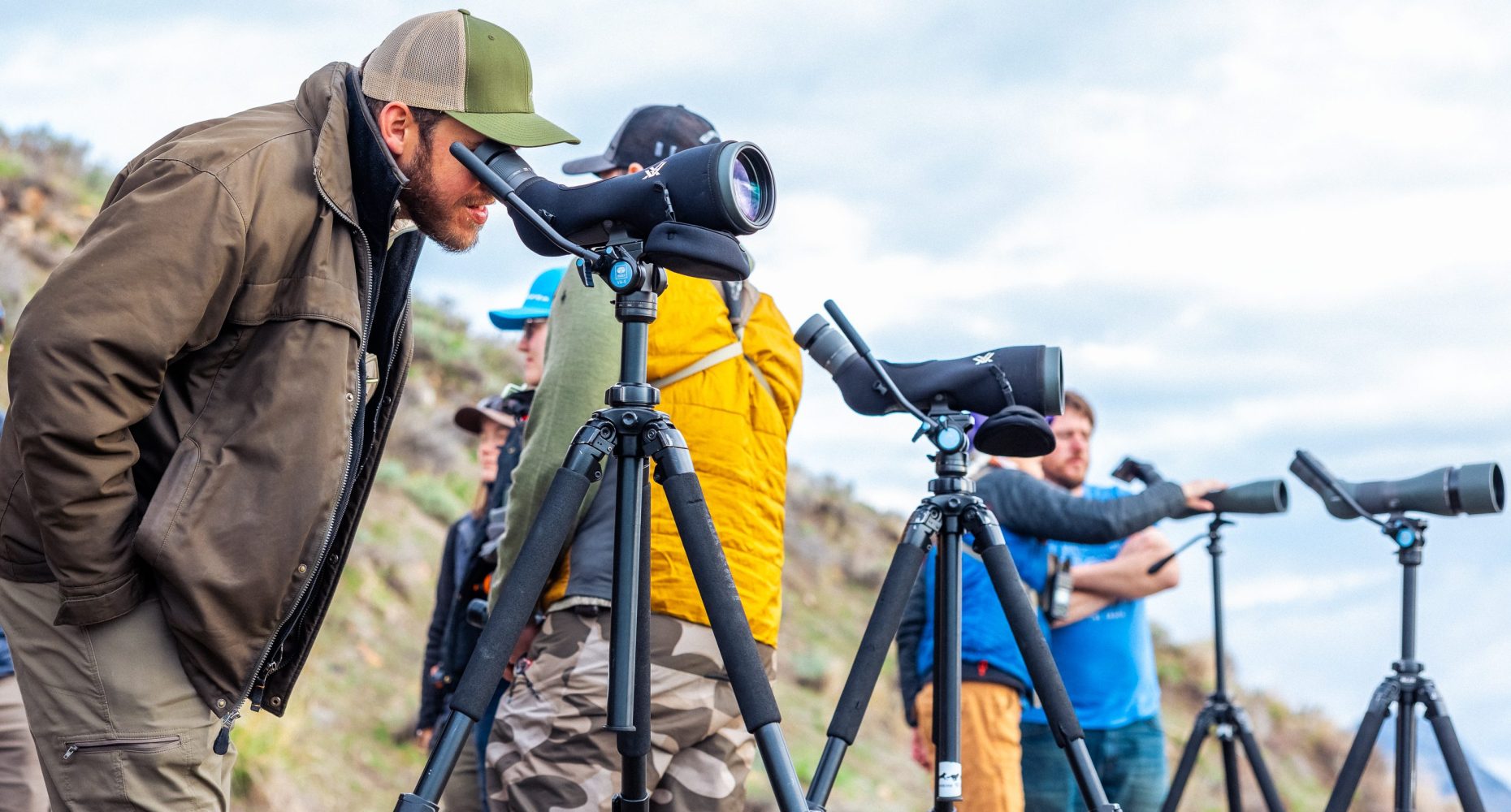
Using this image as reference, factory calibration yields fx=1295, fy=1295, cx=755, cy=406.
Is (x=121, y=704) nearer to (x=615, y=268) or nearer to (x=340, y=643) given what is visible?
(x=615, y=268)

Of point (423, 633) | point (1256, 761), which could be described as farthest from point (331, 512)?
point (423, 633)

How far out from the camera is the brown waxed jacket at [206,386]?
6.32 feet

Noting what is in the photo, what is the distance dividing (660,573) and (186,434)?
1030mm

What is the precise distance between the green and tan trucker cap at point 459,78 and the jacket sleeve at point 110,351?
42cm

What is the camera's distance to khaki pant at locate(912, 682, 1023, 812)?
367 centimetres

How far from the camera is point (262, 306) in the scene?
2.11m

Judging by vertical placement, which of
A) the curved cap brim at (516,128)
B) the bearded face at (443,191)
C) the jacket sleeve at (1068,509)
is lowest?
the jacket sleeve at (1068,509)

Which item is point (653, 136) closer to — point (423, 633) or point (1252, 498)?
point (1252, 498)

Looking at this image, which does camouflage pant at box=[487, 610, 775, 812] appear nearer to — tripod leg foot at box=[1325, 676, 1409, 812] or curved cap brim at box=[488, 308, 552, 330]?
curved cap brim at box=[488, 308, 552, 330]

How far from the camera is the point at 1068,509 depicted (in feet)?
12.7

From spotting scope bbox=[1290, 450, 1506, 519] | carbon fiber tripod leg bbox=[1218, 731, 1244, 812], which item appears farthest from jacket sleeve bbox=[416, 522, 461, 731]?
spotting scope bbox=[1290, 450, 1506, 519]

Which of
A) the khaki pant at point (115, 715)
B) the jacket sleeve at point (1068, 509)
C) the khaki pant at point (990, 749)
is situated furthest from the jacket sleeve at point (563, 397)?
→ the jacket sleeve at point (1068, 509)

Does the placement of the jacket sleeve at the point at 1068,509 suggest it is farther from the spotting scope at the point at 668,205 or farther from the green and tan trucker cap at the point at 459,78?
the green and tan trucker cap at the point at 459,78

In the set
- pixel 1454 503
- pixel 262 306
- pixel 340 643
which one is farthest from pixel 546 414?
pixel 340 643
